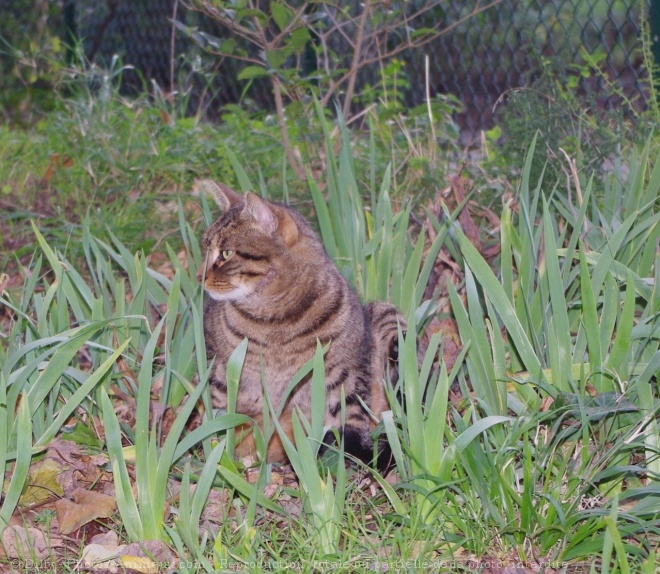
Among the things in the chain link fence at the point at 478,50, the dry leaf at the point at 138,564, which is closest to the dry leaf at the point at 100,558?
the dry leaf at the point at 138,564

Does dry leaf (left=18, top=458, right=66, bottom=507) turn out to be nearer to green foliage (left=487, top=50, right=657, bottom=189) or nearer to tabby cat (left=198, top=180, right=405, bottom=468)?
tabby cat (left=198, top=180, right=405, bottom=468)

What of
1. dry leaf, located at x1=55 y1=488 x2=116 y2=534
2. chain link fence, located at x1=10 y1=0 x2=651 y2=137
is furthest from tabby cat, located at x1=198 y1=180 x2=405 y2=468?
chain link fence, located at x1=10 y1=0 x2=651 y2=137

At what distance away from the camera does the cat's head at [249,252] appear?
2.63m

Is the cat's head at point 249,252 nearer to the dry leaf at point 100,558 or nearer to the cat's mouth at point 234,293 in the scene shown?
the cat's mouth at point 234,293

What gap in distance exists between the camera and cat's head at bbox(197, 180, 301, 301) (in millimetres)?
2627

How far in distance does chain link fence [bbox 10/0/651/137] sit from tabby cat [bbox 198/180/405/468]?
56.7 inches

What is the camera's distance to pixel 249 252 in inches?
104

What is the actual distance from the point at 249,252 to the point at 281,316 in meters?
0.21

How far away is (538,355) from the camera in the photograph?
2494 millimetres

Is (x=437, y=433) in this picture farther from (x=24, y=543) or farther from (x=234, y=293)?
(x=24, y=543)

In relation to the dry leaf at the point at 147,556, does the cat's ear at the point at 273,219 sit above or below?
above

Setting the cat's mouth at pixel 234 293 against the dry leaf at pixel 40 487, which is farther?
the cat's mouth at pixel 234 293

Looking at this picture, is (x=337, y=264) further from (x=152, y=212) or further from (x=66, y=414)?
(x=152, y=212)

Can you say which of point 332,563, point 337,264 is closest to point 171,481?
point 332,563
